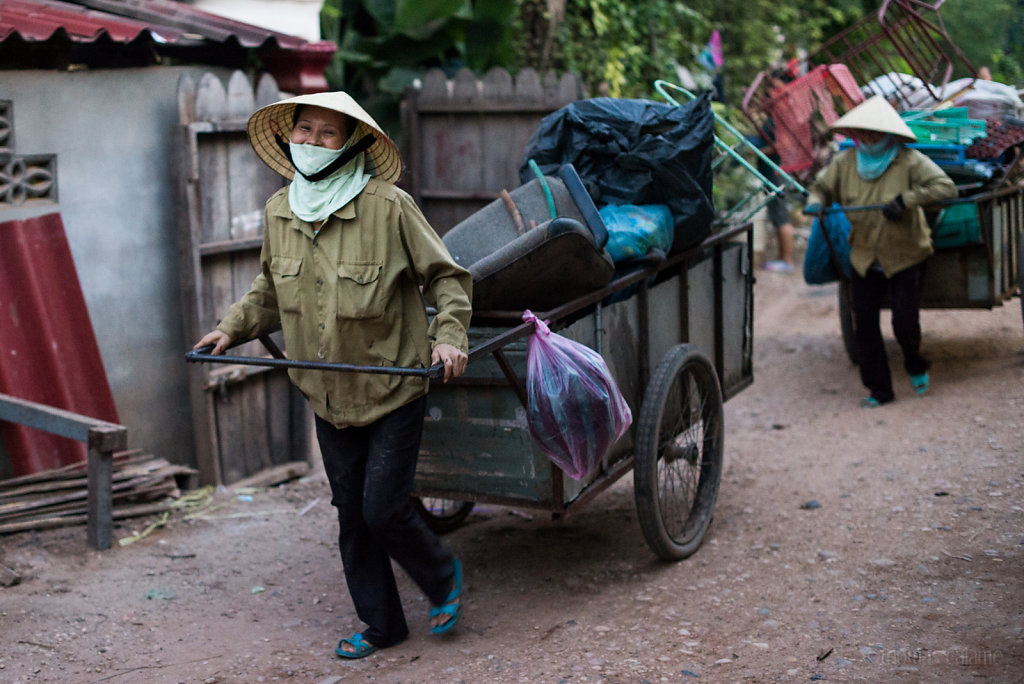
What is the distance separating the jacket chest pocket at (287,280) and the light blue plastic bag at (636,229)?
130cm

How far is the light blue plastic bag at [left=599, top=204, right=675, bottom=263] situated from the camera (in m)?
4.25

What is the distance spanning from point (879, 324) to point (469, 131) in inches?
122

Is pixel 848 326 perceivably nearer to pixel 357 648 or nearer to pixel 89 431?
pixel 357 648

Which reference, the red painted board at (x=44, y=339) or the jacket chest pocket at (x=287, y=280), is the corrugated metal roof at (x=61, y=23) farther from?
the jacket chest pocket at (x=287, y=280)

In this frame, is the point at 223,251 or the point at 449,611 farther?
the point at 223,251

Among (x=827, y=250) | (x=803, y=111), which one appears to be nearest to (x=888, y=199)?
(x=827, y=250)

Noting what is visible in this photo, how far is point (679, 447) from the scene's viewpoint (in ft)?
15.2

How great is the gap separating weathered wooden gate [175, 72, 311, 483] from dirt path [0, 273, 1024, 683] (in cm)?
35

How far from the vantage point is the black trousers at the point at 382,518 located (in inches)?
140

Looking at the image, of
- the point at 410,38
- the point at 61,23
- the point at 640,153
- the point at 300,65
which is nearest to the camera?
the point at 640,153

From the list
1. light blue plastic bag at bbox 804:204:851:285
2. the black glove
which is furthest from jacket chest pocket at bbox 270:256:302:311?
light blue plastic bag at bbox 804:204:851:285

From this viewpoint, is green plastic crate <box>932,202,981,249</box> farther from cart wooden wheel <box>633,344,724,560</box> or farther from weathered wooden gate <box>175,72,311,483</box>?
weathered wooden gate <box>175,72,311,483</box>

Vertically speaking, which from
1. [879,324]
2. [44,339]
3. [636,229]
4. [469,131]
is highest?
[469,131]

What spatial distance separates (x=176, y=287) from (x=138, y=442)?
31.9 inches
